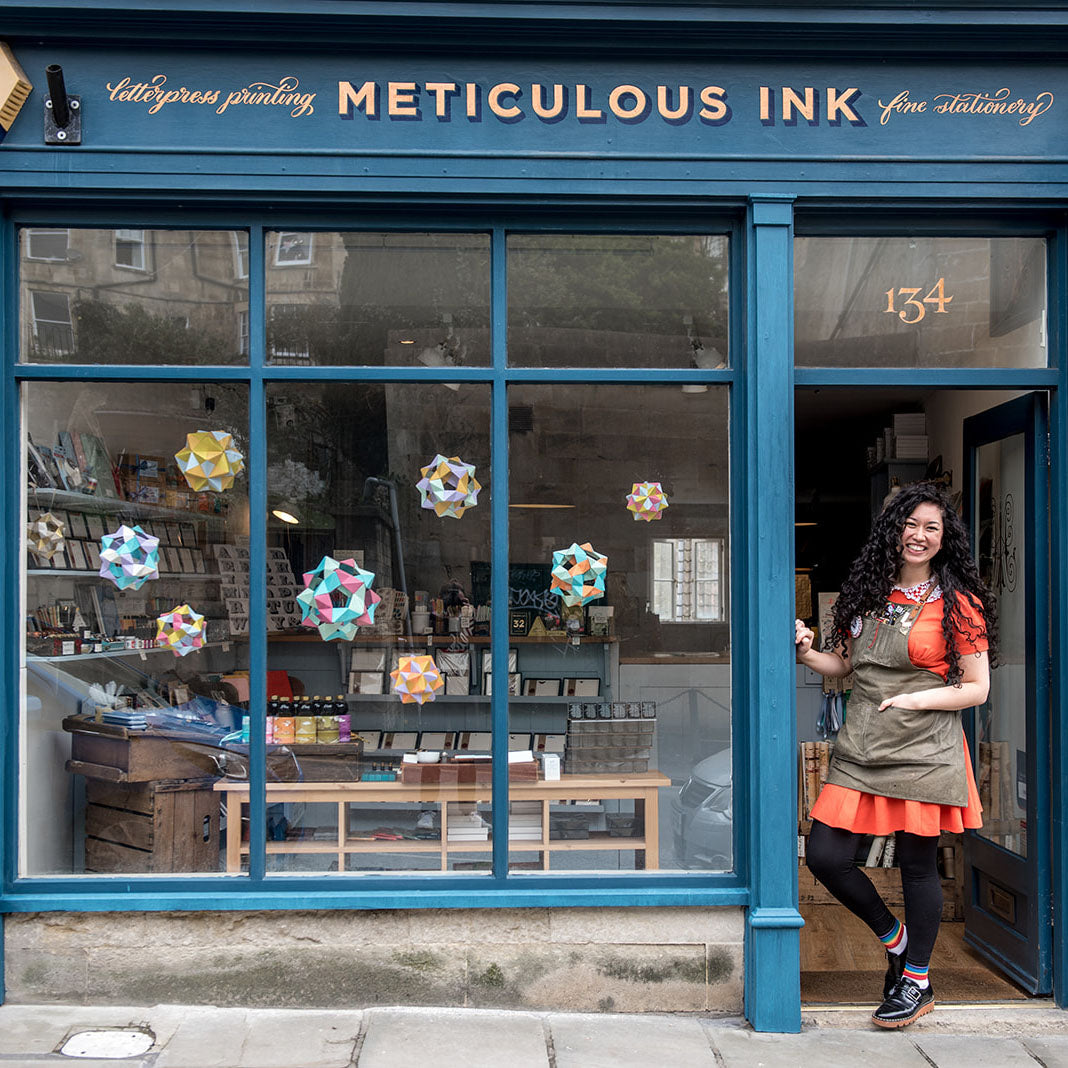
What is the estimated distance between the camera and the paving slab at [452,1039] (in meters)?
4.11

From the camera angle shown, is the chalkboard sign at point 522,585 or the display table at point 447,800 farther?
the chalkboard sign at point 522,585

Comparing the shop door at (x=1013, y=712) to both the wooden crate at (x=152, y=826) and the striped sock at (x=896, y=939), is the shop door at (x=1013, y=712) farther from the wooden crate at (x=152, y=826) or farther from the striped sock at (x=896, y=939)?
the wooden crate at (x=152, y=826)

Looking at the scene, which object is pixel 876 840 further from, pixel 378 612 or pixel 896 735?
pixel 378 612

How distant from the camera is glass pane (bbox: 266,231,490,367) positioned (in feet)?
16.0

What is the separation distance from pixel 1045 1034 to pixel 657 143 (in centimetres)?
434

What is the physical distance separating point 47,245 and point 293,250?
1150 millimetres

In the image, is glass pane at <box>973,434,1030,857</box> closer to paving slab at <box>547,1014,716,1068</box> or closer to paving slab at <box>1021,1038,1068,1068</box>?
paving slab at <box>1021,1038,1068,1068</box>

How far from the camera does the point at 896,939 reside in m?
4.51

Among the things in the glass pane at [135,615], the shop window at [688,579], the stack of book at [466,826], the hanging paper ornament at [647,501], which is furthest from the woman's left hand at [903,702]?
the glass pane at [135,615]

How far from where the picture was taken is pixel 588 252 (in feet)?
16.2

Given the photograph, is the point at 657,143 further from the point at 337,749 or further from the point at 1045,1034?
the point at 1045,1034

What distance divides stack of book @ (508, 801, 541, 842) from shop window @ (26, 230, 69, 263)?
11.1ft

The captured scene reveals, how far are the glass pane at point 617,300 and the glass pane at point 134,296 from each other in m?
1.35

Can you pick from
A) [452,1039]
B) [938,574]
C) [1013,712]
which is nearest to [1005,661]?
[1013,712]
